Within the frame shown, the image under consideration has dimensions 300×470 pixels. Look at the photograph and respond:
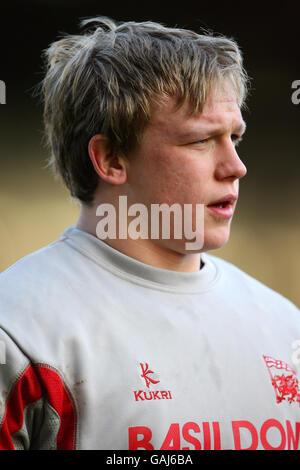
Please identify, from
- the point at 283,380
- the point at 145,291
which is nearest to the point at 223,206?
the point at 145,291

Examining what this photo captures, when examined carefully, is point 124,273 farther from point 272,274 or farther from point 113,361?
point 272,274

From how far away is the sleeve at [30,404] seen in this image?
3.41 ft

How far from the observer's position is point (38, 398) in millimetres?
1054

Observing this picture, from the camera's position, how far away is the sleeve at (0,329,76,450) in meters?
1.04

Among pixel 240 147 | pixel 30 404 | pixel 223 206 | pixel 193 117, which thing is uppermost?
pixel 240 147

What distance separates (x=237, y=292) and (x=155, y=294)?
0.67 ft

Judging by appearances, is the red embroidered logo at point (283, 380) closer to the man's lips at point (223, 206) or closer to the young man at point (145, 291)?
the young man at point (145, 291)

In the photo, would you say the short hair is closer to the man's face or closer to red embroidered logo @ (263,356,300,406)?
the man's face

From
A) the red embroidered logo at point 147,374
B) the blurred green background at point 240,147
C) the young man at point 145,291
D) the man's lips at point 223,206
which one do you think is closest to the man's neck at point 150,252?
the young man at point 145,291

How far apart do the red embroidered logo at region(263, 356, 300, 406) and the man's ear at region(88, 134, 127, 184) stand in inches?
16.8

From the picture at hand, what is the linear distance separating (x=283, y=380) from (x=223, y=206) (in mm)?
332

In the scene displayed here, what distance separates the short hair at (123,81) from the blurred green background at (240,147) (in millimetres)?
970

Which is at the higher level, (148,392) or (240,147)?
(240,147)

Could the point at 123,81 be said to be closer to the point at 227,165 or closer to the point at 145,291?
the point at 227,165
